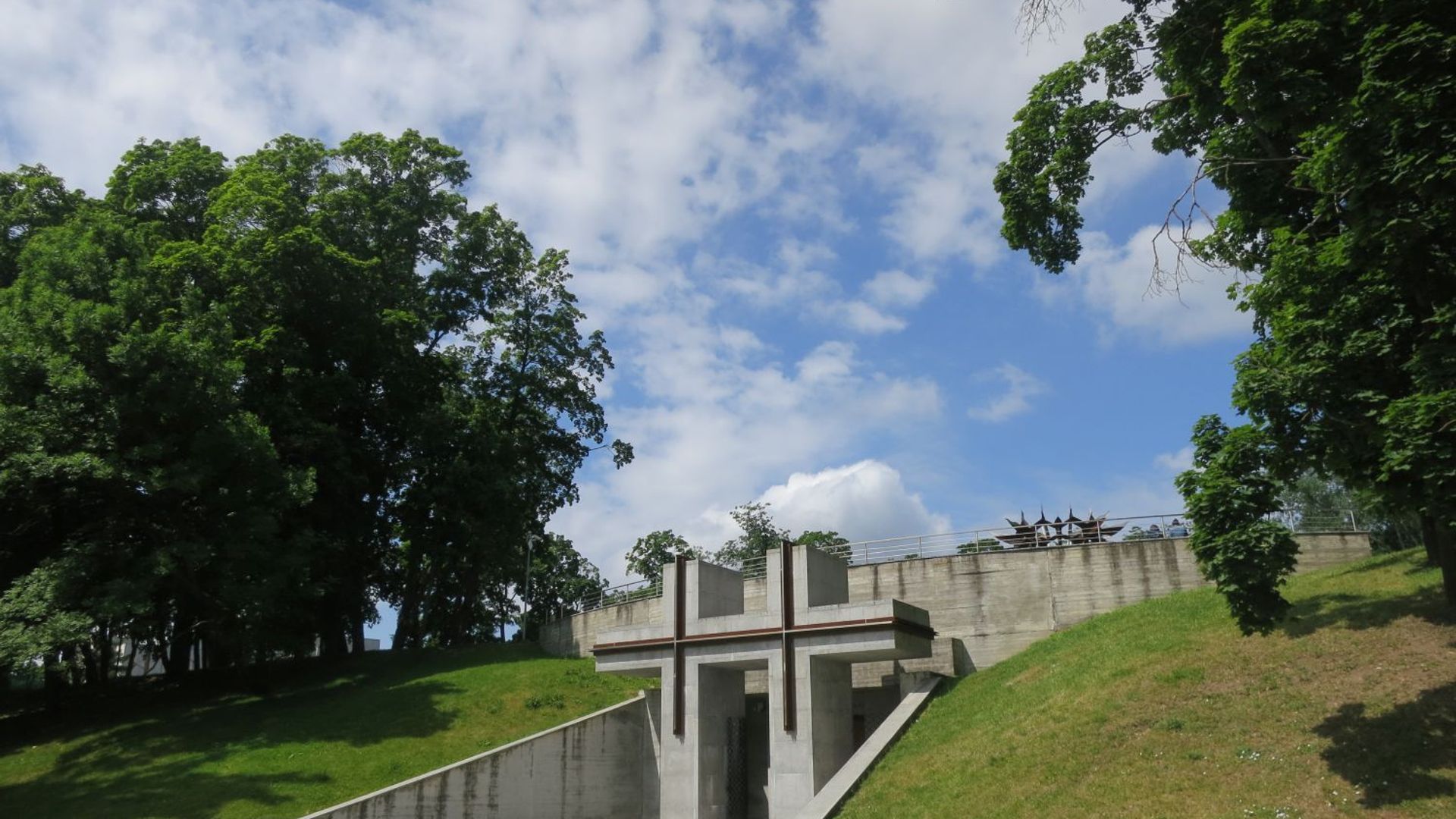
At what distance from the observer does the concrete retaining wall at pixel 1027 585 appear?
1038 inches

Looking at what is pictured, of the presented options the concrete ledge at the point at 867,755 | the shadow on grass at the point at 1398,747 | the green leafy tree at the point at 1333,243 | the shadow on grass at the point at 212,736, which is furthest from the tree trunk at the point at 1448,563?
the shadow on grass at the point at 212,736

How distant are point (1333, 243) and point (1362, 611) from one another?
9104mm

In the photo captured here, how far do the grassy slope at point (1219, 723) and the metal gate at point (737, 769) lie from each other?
6.50m

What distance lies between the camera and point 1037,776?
17.2 m

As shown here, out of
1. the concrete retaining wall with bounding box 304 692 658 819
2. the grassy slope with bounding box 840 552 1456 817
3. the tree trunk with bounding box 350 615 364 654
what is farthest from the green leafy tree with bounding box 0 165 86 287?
the grassy slope with bounding box 840 552 1456 817

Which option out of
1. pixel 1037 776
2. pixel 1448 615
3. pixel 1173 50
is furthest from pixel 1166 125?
pixel 1037 776

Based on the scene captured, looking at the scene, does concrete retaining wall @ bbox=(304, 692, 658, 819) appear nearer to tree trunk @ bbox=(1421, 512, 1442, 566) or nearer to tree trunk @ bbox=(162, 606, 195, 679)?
tree trunk @ bbox=(162, 606, 195, 679)

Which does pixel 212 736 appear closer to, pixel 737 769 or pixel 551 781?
pixel 551 781

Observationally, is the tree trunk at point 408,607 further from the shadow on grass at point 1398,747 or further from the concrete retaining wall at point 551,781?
the shadow on grass at point 1398,747

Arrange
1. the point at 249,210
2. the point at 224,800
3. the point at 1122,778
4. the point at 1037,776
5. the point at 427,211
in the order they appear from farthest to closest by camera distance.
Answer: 1. the point at 427,211
2. the point at 249,210
3. the point at 224,800
4. the point at 1037,776
5. the point at 1122,778

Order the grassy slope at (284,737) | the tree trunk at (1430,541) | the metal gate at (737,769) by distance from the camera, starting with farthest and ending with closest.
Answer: the metal gate at (737,769)
the grassy slope at (284,737)
the tree trunk at (1430,541)

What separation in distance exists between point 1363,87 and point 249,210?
3416 centimetres

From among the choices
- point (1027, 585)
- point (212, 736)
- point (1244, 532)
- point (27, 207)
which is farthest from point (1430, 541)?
point (27, 207)

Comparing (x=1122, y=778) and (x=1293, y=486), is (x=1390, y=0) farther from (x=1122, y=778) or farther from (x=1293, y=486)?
(x=1122, y=778)
